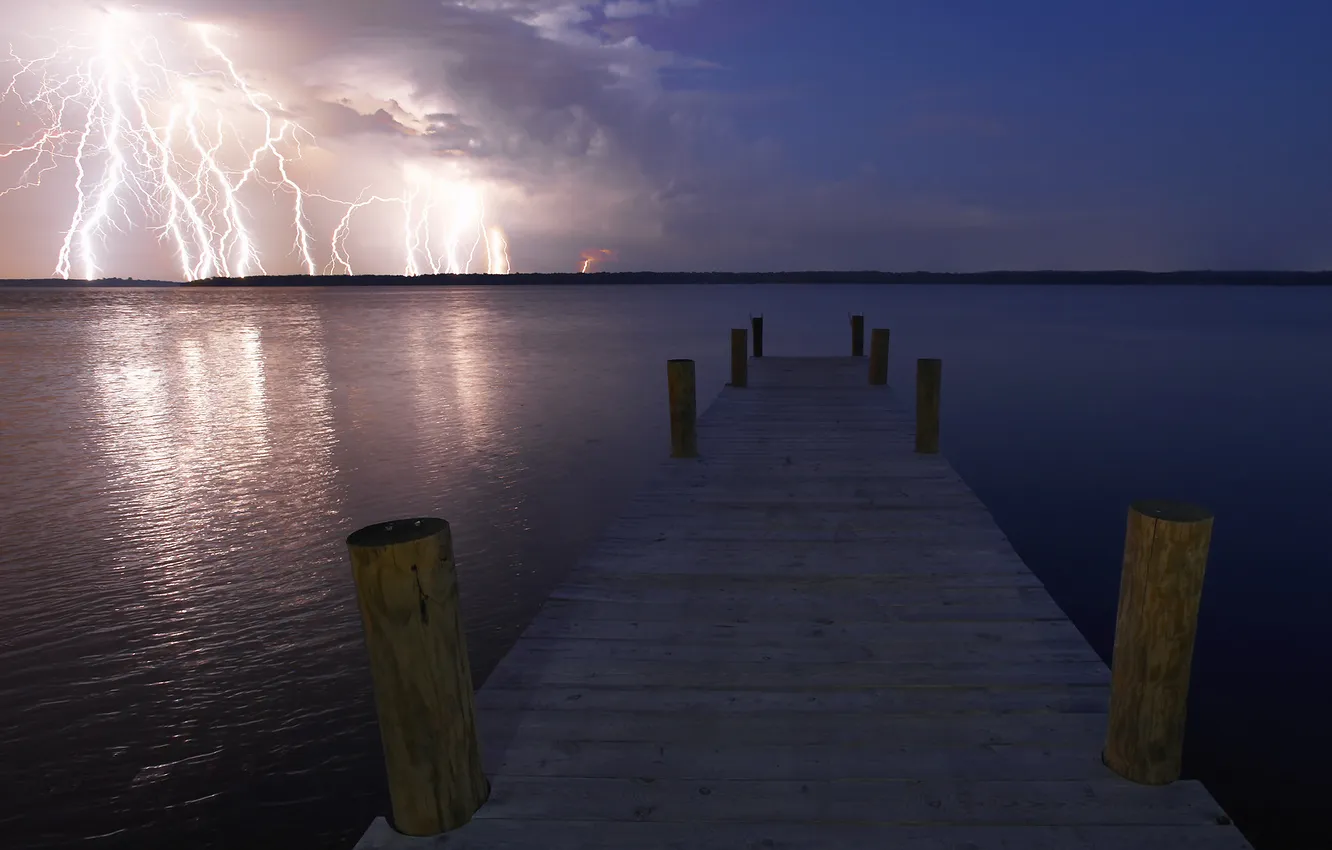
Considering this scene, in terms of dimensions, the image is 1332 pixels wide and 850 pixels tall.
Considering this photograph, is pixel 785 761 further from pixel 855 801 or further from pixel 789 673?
pixel 789 673

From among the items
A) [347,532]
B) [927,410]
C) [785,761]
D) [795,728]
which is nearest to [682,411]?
[927,410]

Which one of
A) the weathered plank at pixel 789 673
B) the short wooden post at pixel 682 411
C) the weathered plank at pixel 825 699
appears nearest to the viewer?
the weathered plank at pixel 825 699

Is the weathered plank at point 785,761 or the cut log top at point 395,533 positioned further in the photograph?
the weathered plank at point 785,761

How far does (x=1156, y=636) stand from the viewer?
109 inches

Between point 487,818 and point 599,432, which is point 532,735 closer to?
point 487,818

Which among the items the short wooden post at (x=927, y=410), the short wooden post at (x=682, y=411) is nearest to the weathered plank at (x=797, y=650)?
the short wooden post at (x=682, y=411)

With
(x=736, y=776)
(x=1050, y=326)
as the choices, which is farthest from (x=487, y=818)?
(x=1050, y=326)

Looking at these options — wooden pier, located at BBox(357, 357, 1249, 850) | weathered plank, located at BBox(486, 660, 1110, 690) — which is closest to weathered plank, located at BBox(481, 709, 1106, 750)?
→ wooden pier, located at BBox(357, 357, 1249, 850)

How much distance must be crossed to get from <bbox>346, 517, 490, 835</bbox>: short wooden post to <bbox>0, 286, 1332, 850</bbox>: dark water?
2579 millimetres

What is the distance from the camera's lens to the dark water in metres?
5.18

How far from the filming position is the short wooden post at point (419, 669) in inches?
97.9

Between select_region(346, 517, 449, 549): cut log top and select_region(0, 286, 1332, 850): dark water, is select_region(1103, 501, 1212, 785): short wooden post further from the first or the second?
select_region(0, 286, 1332, 850): dark water

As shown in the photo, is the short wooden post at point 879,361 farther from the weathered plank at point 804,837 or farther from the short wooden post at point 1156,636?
the weathered plank at point 804,837

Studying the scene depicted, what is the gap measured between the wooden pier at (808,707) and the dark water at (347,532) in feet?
7.43
